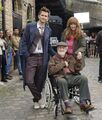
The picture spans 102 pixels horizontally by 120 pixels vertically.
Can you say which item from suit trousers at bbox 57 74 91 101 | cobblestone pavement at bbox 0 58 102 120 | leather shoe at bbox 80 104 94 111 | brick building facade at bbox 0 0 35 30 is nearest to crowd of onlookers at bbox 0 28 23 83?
brick building facade at bbox 0 0 35 30

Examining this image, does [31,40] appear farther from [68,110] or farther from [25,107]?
[68,110]

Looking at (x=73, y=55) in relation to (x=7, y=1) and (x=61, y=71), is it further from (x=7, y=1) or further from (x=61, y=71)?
(x=7, y=1)

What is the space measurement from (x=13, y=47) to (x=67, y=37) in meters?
7.31

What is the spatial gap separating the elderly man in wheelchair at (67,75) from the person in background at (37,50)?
62 cm

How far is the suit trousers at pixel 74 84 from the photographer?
336 inches

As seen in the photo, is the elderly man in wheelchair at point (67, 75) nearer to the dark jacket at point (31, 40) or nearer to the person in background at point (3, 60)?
the dark jacket at point (31, 40)

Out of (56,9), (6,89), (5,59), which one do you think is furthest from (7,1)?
(56,9)

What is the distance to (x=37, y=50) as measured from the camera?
31.4 ft

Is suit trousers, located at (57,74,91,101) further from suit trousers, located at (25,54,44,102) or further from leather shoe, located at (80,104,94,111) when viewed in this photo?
suit trousers, located at (25,54,44,102)

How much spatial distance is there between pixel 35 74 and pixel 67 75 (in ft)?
3.33

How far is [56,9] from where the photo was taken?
3152 cm

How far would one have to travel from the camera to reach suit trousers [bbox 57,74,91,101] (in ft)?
28.0

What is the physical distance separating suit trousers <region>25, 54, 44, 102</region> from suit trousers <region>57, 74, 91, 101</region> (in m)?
0.92

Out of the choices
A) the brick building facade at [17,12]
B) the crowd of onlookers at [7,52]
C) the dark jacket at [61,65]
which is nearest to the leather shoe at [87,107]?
the dark jacket at [61,65]
